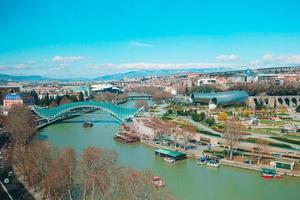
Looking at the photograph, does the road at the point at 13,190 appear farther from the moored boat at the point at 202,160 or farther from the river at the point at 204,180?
the moored boat at the point at 202,160

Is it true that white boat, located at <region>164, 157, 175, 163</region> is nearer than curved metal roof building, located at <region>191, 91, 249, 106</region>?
Yes

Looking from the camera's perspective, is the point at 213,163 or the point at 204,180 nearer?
the point at 204,180

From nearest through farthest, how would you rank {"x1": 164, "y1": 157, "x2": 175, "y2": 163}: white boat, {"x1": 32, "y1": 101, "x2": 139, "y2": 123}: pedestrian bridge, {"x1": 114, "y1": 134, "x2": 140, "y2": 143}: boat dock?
{"x1": 164, "y1": 157, "x2": 175, "y2": 163}: white boat → {"x1": 114, "y1": 134, "x2": 140, "y2": 143}: boat dock → {"x1": 32, "y1": 101, "x2": 139, "y2": 123}: pedestrian bridge

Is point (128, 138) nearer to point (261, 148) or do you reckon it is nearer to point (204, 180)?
point (261, 148)

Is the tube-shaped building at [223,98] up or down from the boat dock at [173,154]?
up

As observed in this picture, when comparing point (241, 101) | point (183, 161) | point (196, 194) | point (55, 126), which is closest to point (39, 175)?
point (196, 194)

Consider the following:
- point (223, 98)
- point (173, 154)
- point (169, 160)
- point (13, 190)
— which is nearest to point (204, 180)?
point (169, 160)

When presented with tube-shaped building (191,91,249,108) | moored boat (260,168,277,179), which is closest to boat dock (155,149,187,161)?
moored boat (260,168,277,179)

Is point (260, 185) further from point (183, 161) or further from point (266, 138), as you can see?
point (266, 138)

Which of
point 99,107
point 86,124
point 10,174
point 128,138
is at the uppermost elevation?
point 99,107

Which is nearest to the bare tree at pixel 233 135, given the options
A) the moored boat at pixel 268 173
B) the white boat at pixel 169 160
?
the moored boat at pixel 268 173

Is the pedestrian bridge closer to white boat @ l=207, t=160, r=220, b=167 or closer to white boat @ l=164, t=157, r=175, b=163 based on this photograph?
white boat @ l=164, t=157, r=175, b=163
